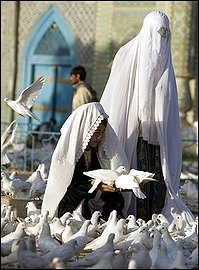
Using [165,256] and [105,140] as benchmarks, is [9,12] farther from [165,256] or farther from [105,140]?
[165,256]

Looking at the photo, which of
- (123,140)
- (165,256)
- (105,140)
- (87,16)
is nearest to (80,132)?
(105,140)

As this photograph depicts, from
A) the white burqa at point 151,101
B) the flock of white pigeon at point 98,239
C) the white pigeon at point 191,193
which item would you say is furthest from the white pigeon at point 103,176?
the white pigeon at point 191,193

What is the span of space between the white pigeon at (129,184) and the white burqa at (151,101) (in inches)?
37.6

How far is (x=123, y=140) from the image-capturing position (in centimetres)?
803

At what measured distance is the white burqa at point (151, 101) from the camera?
26.1 feet

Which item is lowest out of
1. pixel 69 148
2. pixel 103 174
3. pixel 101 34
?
pixel 103 174

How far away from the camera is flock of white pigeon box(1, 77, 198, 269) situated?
195 inches

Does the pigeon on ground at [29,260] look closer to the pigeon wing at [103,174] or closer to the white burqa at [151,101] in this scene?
the pigeon wing at [103,174]

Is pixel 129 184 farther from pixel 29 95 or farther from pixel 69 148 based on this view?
pixel 29 95

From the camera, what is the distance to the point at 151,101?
315 inches

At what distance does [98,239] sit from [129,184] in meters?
0.63

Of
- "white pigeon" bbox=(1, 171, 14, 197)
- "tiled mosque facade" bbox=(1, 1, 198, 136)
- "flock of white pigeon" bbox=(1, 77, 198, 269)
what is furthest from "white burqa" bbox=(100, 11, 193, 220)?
"tiled mosque facade" bbox=(1, 1, 198, 136)

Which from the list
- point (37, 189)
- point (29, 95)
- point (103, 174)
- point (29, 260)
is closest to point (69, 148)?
point (103, 174)

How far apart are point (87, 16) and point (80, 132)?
870 centimetres
